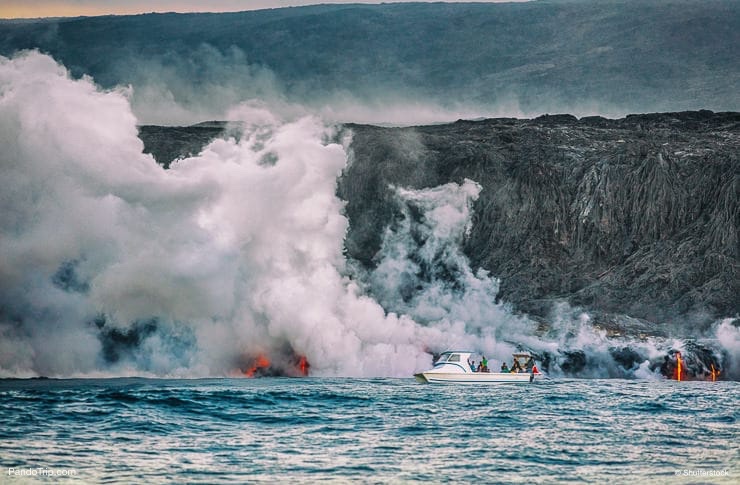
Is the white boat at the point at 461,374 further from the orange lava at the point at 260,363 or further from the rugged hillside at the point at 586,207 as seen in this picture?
the rugged hillside at the point at 586,207

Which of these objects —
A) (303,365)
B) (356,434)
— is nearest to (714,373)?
(303,365)

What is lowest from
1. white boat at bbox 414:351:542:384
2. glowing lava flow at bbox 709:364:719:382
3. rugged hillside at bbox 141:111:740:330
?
glowing lava flow at bbox 709:364:719:382

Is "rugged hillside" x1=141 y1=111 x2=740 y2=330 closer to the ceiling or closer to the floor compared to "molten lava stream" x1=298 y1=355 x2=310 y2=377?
closer to the ceiling

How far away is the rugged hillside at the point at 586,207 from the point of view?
6122 inches

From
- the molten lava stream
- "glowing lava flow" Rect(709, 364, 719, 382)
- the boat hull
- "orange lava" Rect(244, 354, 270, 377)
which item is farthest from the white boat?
"glowing lava flow" Rect(709, 364, 719, 382)

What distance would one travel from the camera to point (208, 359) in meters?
112

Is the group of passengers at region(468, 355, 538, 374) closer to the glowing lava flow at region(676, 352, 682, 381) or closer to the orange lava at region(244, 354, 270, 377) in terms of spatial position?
the glowing lava flow at region(676, 352, 682, 381)

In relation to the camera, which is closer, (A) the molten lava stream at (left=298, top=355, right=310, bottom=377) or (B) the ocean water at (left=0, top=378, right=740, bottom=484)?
(B) the ocean water at (left=0, top=378, right=740, bottom=484)

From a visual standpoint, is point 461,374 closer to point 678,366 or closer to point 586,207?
point 678,366

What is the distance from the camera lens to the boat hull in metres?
106

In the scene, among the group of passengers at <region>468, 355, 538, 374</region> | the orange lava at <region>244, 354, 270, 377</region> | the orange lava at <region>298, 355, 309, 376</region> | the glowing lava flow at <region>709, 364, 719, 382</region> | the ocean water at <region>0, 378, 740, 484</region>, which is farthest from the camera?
the glowing lava flow at <region>709, 364, 719, 382</region>

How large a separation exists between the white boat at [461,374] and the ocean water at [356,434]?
8.27 m

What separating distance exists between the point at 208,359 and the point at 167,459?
56995 millimetres

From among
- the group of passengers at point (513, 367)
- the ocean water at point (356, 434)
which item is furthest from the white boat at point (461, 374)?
the ocean water at point (356, 434)
